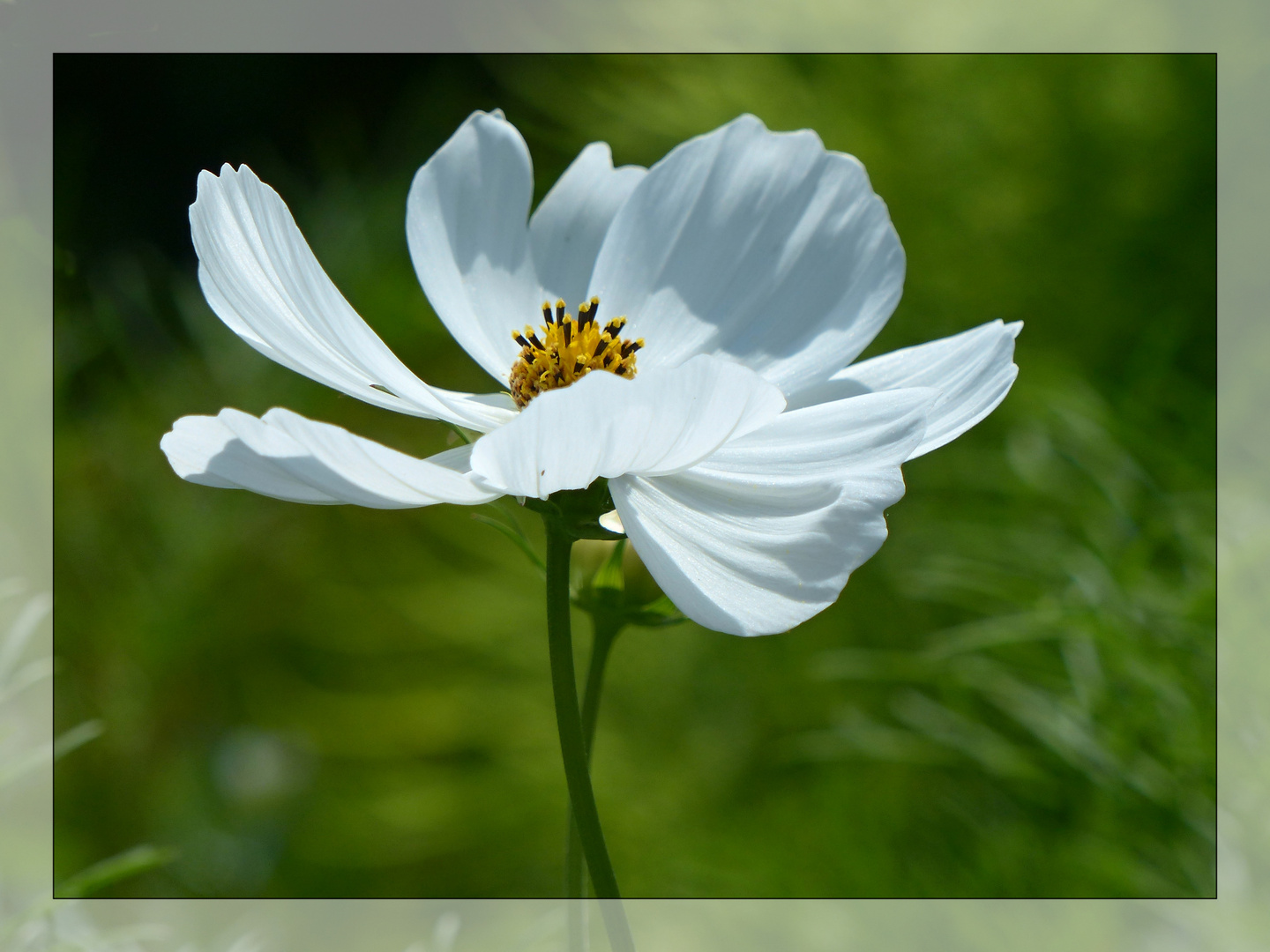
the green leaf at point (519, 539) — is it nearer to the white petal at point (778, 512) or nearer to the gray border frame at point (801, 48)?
the white petal at point (778, 512)

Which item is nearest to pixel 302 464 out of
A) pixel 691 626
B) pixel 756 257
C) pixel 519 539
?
pixel 519 539

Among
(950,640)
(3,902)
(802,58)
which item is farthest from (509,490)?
(802,58)

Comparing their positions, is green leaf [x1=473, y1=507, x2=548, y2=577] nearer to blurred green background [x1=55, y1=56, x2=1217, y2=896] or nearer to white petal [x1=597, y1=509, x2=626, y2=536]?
white petal [x1=597, y1=509, x2=626, y2=536]

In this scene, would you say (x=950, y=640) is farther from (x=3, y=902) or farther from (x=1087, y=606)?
(x=3, y=902)

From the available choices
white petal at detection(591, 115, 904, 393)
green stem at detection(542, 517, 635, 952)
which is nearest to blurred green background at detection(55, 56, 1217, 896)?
white petal at detection(591, 115, 904, 393)

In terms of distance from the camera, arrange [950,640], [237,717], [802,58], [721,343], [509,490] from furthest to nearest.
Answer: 1. [802,58]
2. [237,717]
3. [950,640]
4. [721,343]
5. [509,490]

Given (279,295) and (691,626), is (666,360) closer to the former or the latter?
(279,295)
